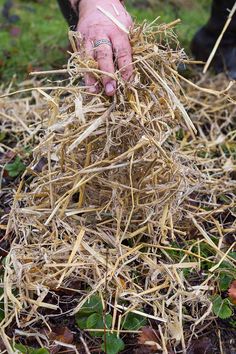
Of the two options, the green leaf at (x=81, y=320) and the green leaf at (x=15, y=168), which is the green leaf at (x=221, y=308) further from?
the green leaf at (x=15, y=168)

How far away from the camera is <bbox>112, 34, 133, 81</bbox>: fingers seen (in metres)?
1.60

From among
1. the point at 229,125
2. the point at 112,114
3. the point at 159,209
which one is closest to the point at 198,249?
the point at 159,209

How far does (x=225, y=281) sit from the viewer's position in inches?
63.5

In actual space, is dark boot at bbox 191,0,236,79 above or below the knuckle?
below

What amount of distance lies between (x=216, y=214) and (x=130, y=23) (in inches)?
24.7

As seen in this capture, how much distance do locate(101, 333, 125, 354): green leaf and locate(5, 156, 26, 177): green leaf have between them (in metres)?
0.80

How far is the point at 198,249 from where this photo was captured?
1711 millimetres

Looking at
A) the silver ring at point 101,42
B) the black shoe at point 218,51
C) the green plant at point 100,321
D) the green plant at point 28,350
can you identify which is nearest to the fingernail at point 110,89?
the silver ring at point 101,42

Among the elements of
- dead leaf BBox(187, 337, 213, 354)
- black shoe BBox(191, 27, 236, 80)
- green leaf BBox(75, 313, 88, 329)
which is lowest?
black shoe BBox(191, 27, 236, 80)

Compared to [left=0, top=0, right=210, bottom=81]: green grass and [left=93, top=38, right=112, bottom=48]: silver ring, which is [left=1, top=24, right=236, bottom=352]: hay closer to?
[left=93, top=38, right=112, bottom=48]: silver ring

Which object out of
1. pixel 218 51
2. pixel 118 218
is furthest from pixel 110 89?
pixel 218 51

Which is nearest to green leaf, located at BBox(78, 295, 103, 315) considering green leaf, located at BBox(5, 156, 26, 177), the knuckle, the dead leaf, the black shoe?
the dead leaf

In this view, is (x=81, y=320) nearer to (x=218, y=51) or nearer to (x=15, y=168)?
(x=15, y=168)

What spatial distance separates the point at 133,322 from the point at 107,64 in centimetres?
63
